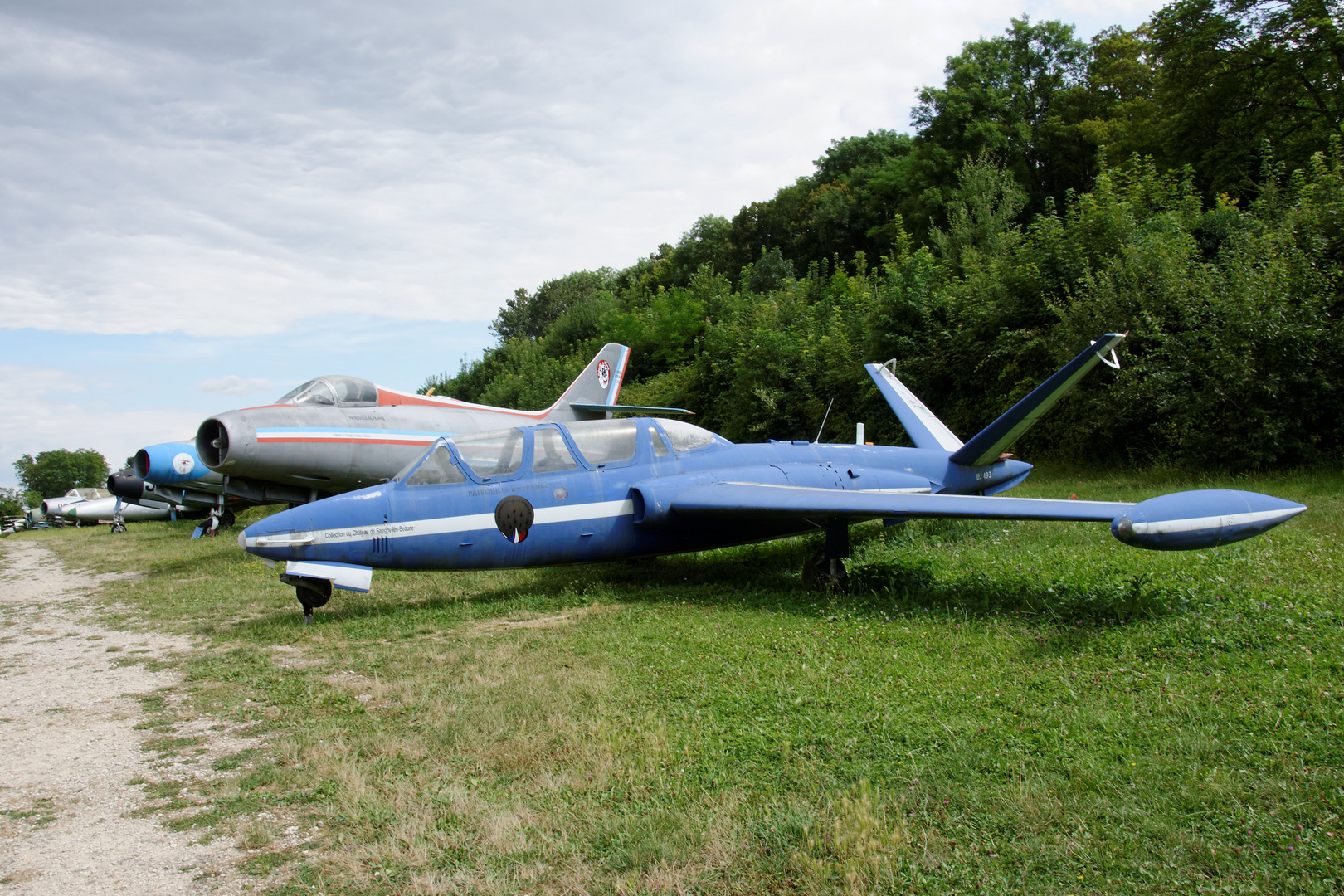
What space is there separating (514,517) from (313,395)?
24.1ft

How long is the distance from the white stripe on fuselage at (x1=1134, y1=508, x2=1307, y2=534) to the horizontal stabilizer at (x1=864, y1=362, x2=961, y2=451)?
16.5 feet

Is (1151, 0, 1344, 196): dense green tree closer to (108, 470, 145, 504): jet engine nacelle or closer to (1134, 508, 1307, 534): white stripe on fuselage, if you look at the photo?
(1134, 508, 1307, 534): white stripe on fuselage

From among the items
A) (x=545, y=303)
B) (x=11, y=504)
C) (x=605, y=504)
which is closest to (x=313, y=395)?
(x=605, y=504)

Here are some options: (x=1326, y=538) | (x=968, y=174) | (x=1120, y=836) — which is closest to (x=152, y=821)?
(x=1120, y=836)

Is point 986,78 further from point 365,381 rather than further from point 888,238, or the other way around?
point 365,381

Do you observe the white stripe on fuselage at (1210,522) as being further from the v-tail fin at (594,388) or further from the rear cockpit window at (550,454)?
the v-tail fin at (594,388)

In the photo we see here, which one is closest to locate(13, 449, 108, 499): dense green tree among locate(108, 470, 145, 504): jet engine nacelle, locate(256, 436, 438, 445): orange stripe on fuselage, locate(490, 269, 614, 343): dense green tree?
locate(490, 269, 614, 343): dense green tree

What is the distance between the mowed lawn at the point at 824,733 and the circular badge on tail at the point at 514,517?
0.80 meters

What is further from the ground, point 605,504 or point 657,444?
point 657,444

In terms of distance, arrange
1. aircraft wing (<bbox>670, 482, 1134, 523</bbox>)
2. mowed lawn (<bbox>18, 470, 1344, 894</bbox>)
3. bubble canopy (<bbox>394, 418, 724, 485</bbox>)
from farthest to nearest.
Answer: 1. bubble canopy (<bbox>394, 418, 724, 485</bbox>)
2. aircraft wing (<bbox>670, 482, 1134, 523</bbox>)
3. mowed lawn (<bbox>18, 470, 1344, 894</bbox>)

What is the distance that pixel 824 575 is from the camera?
8344 mm

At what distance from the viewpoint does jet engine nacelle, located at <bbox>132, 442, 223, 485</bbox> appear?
18.1 meters

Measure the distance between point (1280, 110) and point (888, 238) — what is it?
1593cm

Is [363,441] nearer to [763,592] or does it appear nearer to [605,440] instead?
[605,440]
